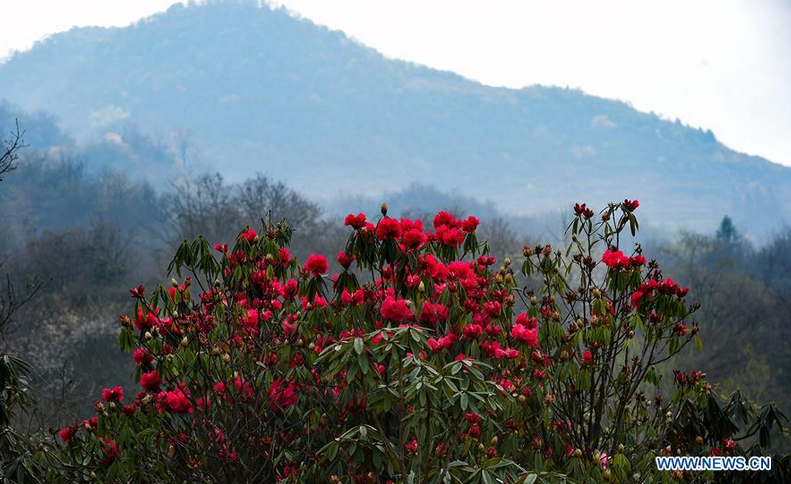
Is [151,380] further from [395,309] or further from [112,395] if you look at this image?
[395,309]

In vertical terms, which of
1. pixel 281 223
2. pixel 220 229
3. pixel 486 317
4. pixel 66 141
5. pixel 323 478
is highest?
pixel 281 223

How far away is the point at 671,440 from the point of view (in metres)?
6.05

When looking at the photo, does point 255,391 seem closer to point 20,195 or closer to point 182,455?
point 182,455

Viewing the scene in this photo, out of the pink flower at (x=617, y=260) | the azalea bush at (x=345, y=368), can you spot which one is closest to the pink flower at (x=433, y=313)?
the azalea bush at (x=345, y=368)

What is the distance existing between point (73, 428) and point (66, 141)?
536 ft

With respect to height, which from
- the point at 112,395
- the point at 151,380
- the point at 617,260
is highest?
the point at 617,260

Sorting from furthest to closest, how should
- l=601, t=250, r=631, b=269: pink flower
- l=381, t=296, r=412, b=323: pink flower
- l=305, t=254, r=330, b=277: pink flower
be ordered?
l=601, t=250, r=631, b=269: pink flower
l=305, t=254, r=330, b=277: pink flower
l=381, t=296, r=412, b=323: pink flower

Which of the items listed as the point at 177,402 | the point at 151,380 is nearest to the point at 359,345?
the point at 177,402

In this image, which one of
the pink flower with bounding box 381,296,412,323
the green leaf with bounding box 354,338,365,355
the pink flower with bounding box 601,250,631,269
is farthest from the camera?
the pink flower with bounding box 601,250,631,269

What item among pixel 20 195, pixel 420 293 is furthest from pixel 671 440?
pixel 20 195

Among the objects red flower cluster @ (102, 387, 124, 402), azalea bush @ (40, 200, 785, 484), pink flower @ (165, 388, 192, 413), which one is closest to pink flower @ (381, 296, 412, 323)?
azalea bush @ (40, 200, 785, 484)

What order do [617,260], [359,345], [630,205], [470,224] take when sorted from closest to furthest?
1. [359,345]
2. [617,260]
3. [630,205]
4. [470,224]

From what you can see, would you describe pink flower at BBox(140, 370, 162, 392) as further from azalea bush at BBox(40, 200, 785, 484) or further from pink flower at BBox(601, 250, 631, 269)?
pink flower at BBox(601, 250, 631, 269)

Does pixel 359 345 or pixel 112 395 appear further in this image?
pixel 112 395
